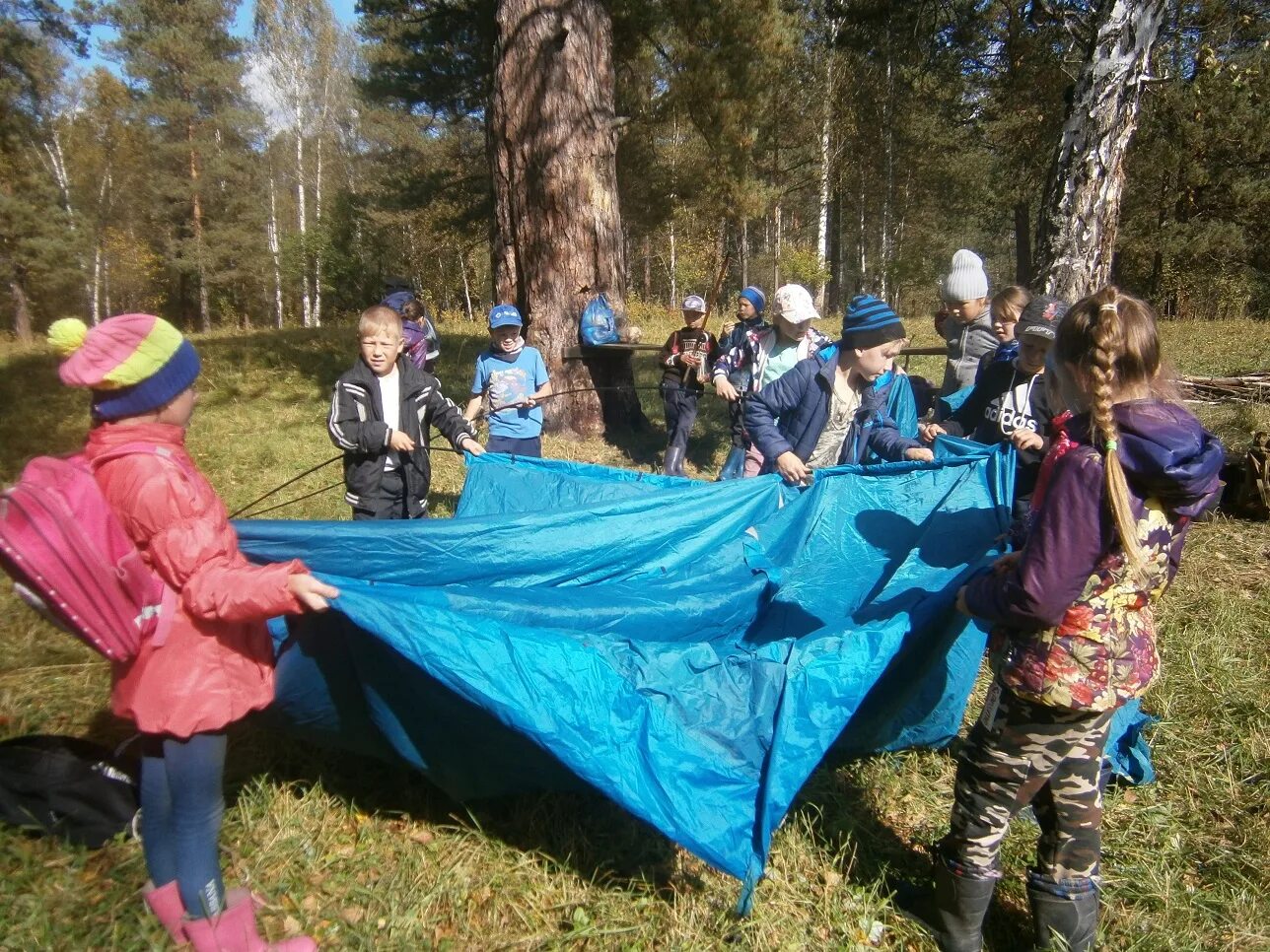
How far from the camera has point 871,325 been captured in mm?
3289

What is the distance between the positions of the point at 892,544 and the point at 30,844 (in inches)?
112

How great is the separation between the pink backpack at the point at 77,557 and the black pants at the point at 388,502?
5.80 ft

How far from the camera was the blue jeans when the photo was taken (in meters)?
1.85

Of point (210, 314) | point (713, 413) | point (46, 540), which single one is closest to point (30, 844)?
point (46, 540)

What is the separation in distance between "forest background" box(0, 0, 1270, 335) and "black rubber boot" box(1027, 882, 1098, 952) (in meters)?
7.14

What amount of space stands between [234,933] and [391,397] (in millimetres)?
2027

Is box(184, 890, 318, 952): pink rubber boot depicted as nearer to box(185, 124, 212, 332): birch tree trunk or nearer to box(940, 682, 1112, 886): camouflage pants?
box(940, 682, 1112, 886): camouflage pants

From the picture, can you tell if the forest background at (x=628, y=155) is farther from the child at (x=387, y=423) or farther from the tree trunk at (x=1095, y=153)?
the child at (x=387, y=423)

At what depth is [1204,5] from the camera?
13156 mm

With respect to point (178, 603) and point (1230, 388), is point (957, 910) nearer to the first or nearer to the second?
point (178, 603)

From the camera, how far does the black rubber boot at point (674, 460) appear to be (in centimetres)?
623

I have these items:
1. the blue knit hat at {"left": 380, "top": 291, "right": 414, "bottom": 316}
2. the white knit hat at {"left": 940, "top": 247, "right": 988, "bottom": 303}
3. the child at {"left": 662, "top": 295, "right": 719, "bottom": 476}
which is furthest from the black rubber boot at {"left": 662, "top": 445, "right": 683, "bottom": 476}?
the white knit hat at {"left": 940, "top": 247, "right": 988, "bottom": 303}

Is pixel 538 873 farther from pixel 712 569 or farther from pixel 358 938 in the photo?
pixel 712 569

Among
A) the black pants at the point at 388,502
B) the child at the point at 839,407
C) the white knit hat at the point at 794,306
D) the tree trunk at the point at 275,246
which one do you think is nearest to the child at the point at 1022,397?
the child at the point at 839,407
